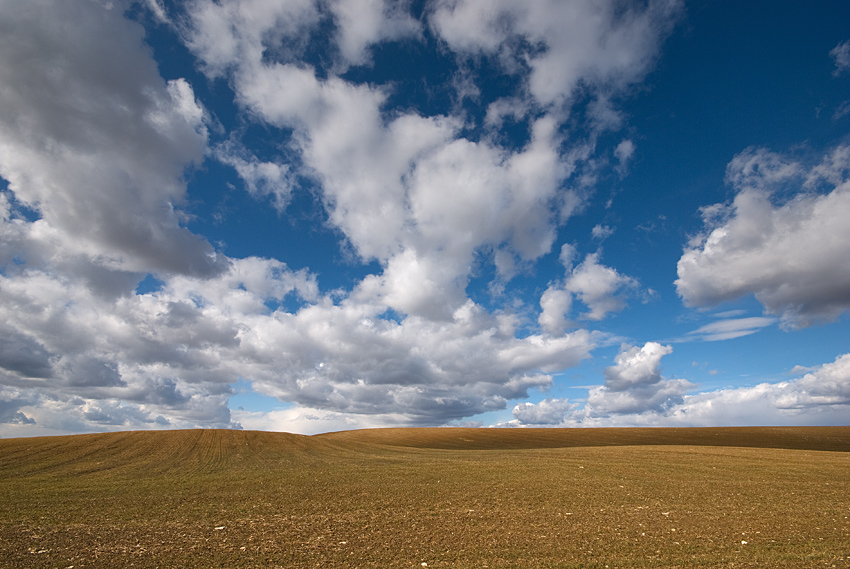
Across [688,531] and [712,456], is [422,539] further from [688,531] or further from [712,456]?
[712,456]

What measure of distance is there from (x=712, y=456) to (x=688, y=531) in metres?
30.9

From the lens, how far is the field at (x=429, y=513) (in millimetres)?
11508

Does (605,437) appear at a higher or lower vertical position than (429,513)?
lower

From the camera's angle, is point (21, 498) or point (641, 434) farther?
point (641, 434)

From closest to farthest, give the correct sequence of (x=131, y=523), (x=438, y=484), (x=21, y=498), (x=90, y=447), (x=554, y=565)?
(x=554, y=565)
(x=131, y=523)
(x=21, y=498)
(x=438, y=484)
(x=90, y=447)

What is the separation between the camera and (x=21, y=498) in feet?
65.3

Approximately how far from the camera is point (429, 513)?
16.6m

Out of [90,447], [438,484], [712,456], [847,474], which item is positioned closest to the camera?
[438,484]

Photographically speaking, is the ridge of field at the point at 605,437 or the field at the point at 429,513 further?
the ridge of field at the point at 605,437

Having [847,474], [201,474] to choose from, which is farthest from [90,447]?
[847,474]

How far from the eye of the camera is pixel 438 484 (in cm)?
2369

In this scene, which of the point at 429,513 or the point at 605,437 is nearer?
the point at 429,513

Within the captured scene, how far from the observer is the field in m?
11.5

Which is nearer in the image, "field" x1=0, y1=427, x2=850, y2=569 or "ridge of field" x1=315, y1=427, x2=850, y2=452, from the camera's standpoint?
"field" x1=0, y1=427, x2=850, y2=569
